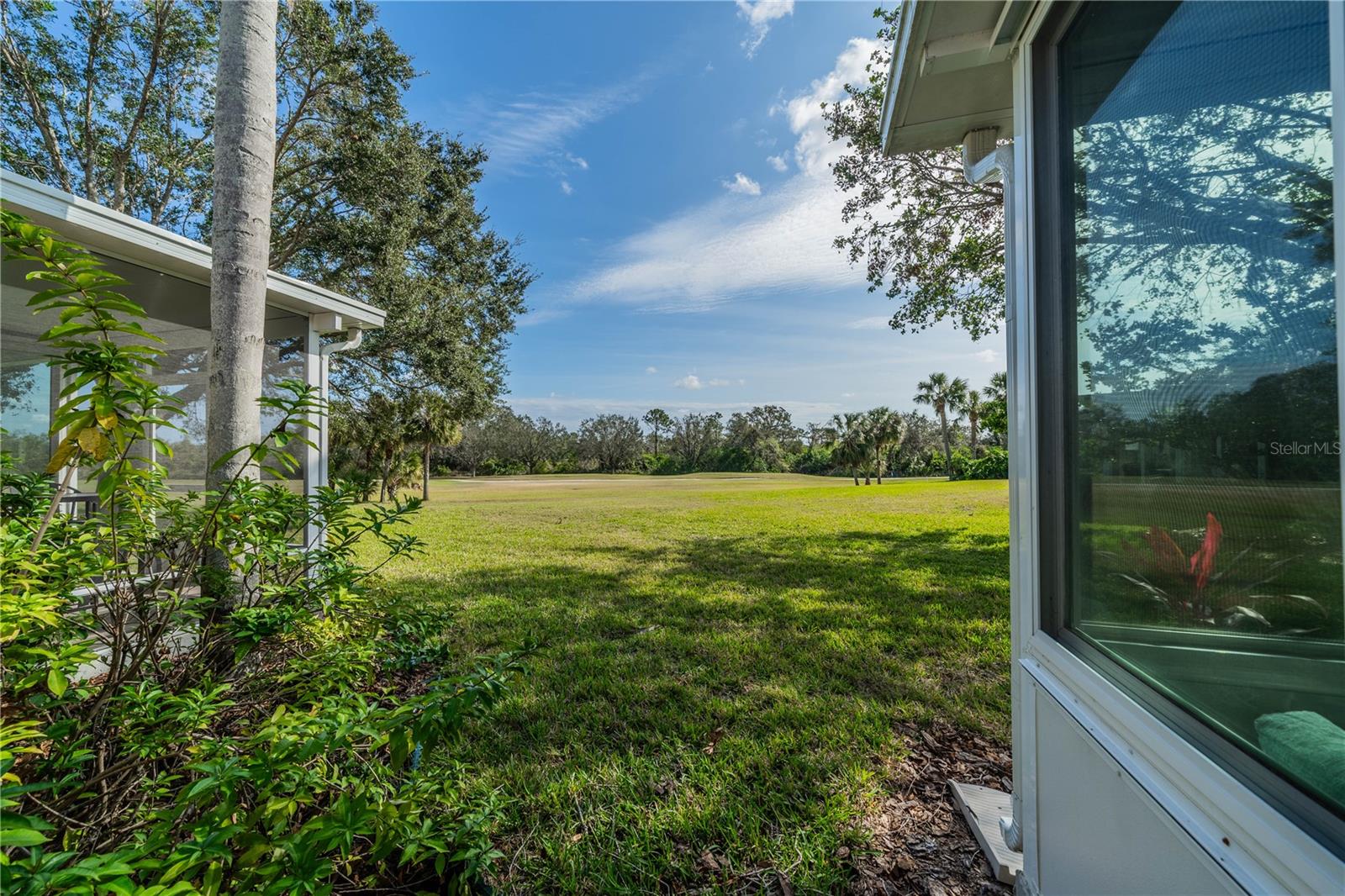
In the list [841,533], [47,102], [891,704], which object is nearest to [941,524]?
[841,533]

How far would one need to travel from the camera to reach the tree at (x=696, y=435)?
52031mm

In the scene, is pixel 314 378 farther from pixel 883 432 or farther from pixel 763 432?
pixel 763 432

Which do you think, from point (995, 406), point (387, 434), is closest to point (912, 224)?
point (387, 434)

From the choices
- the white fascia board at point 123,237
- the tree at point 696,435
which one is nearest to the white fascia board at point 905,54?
the white fascia board at point 123,237

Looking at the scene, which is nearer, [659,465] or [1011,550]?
[1011,550]

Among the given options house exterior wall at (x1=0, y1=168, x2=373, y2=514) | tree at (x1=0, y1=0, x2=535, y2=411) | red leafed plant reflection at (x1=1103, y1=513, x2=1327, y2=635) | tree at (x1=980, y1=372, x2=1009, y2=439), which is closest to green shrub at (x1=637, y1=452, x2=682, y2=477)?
tree at (x1=980, y1=372, x2=1009, y2=439)

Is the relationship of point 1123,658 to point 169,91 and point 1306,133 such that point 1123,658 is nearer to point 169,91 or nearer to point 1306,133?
point 1306,133

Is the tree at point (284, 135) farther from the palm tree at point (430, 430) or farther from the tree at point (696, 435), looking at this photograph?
the tree at point (696, 435)

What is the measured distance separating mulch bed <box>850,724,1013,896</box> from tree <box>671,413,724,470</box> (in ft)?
160

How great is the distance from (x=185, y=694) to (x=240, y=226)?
2.09 m

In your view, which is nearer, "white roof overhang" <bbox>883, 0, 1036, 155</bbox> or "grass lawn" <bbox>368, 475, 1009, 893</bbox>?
"white roof overhang" <bbox>883, 0, 1036, 155</bbox>

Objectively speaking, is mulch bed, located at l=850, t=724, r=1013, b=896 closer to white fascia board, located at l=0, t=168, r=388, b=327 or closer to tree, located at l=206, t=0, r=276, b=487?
tree, located at l=206, t=0, r=276, b=487

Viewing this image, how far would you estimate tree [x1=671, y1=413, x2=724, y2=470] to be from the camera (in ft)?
171

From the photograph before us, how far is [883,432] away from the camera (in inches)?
1091
